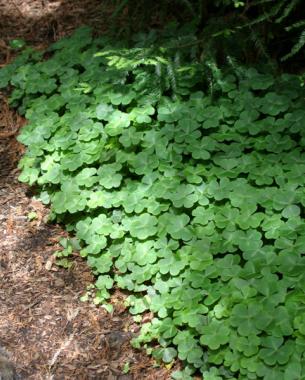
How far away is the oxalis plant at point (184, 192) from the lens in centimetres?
300

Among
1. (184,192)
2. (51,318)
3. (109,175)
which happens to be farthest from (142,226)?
(51,318)

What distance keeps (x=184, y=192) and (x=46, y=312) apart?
1.17m

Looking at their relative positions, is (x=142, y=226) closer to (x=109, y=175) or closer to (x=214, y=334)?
(x=109, y=175)

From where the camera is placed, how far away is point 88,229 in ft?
12.2

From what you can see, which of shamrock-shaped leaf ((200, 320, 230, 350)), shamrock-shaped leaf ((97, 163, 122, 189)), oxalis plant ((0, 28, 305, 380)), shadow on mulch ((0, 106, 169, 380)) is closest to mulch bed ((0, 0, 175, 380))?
shadow on mulch ((0, 106, 169, 380))

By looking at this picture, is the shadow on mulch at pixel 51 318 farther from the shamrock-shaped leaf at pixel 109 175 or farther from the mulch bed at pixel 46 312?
the shamrock-shaped leaf at pixel 109 175

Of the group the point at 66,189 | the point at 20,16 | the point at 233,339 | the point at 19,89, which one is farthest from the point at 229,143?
the point at 20,16

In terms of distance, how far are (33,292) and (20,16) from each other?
3016 mm

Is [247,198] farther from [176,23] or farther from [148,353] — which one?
[176,23]

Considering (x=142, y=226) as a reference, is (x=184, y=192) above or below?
above

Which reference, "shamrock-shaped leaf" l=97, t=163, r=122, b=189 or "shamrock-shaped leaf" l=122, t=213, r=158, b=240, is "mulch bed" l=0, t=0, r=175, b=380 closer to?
"shamrock-shaped leaf" l=122, t=213, r=158, b=240

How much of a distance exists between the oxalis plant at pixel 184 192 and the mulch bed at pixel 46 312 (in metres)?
0.13

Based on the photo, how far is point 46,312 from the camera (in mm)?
3572

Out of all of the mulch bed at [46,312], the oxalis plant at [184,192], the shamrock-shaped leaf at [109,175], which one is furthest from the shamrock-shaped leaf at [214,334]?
the shamrock-shaped leaf at [109,175]
